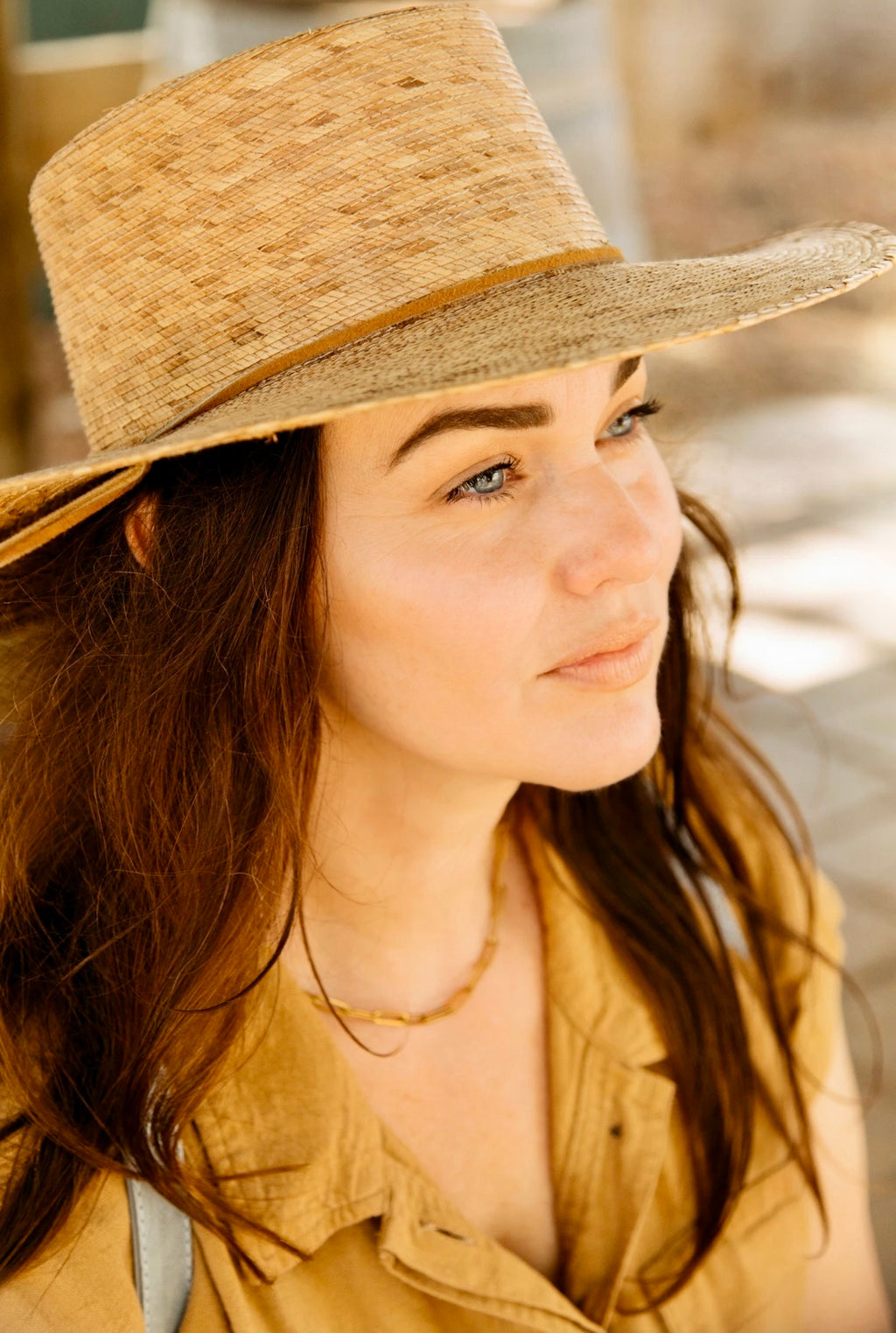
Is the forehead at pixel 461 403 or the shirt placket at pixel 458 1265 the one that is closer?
the forehead at pixel 461 403

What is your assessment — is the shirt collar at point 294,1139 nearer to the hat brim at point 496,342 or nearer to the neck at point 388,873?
the neck at point 388,873

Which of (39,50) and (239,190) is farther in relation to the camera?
(39,50)

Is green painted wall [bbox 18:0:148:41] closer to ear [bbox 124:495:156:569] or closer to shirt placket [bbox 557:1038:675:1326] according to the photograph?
ear [bbox 124:495:156:569]

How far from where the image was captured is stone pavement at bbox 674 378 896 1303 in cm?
293

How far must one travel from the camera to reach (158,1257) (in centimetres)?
129

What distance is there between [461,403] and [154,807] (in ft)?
1.51

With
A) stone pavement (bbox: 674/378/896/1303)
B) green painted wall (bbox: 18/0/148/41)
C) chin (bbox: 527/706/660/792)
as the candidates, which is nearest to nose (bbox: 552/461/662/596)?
chin (bbox: 527/706/660/792)

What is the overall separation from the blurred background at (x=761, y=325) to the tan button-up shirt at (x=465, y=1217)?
0.63 m

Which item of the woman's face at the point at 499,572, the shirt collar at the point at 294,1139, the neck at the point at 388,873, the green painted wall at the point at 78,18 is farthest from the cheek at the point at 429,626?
the green painted wall at the point at 78,18

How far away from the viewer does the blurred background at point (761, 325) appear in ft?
9.89

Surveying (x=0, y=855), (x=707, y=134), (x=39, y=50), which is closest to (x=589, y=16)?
(x=0, y=855)

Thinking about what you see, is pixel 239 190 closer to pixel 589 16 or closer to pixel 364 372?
pixel 364 372

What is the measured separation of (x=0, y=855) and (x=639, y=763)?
23.6 inches

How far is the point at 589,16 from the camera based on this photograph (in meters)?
3.02
